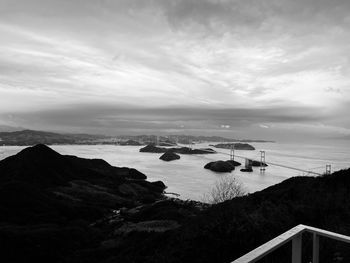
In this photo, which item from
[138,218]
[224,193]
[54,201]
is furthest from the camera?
[54,201]

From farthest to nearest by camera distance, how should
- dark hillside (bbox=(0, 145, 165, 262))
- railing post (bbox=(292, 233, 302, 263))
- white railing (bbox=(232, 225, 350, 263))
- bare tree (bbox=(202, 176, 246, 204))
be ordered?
bare tree (bbox=(202, 176, 246, 204)), dark hillside (bbox=(0, 145, 165, 262)), railing post (bbox=(292, 233, 302, 263)), white railing (bbox=(232, 225, 350, 263))

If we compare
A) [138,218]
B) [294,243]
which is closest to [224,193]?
[138,218]

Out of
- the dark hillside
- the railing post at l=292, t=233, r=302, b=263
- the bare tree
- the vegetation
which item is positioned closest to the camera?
the railing post at l=292, t=233, r=302, b=263

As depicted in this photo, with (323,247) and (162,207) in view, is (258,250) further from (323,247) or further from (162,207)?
(162,207)

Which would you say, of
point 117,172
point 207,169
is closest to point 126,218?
point 117,172

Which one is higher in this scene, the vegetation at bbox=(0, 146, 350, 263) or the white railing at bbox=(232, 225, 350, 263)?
the white railing at bbox=(232, 225, 350, 263)

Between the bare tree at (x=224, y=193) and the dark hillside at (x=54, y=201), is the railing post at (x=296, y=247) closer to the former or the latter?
the dark hillside at (x=54, y=201)

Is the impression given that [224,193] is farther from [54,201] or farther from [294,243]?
[294,243]

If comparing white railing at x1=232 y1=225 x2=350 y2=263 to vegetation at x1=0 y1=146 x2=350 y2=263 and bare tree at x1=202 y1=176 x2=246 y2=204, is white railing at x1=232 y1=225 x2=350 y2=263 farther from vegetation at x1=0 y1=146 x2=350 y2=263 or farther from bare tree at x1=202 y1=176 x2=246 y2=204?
bare tree at x1=202 y1=176 x2=246 y2=204

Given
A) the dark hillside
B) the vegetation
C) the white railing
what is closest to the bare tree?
the vegetation

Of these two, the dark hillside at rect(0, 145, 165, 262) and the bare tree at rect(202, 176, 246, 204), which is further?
the bare tree at rect(202, 176, 246, 204)

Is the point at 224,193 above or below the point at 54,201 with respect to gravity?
above

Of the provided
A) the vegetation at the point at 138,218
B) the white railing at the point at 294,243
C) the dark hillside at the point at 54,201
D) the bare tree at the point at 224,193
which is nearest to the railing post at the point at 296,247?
the white railing at the point at 294,243
